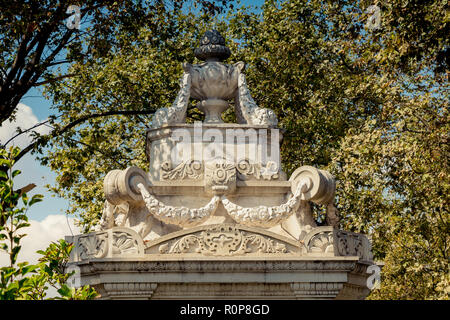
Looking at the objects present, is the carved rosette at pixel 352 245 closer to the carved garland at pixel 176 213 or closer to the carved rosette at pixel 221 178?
the carved rosette at pixel 221 178

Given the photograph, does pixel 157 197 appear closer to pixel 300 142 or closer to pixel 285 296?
Result: pixel 285 296

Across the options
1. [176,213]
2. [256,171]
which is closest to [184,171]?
[176,213]

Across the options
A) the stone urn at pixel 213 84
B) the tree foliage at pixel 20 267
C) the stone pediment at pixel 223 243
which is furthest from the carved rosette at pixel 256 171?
the tree foliage at pixel 20 267

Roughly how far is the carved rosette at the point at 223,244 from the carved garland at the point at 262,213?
1.57 feet

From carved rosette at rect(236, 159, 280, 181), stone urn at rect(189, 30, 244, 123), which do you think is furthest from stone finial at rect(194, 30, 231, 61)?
carved rosette at rect(236, 159, 280, 181)

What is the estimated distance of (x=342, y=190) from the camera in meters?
19.0

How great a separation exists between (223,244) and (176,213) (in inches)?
34.2

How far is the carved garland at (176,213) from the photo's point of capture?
378 inches

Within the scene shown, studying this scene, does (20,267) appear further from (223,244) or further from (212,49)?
(212,49)

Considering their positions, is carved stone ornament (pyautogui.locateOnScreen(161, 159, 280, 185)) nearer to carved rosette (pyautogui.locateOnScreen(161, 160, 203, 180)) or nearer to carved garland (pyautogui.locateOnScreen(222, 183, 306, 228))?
carved rosette (pyautogui.locateOnScreen(161, 160, 203, 180))

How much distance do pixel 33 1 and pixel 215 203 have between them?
7.22 m

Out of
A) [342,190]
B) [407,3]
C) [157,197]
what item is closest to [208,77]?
[157,197]

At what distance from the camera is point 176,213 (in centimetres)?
960

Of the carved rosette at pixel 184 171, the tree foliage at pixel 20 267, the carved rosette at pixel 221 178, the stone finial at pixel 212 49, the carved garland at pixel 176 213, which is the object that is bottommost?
the tree foliage at pixel 20 267
